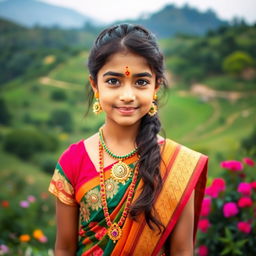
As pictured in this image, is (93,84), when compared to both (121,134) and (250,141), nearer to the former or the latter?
(121,134)

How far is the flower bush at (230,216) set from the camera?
2777mm

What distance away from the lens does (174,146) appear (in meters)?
1.98

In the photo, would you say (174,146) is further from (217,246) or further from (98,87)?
(217,246)

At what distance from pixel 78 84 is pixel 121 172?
7.16m

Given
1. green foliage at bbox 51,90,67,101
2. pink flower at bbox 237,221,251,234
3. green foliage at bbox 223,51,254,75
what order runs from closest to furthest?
pink flower at bbox 237,221,251,234
green foliage at bbox 223,51,254,75
green foliage at bbox 51,90,67,101

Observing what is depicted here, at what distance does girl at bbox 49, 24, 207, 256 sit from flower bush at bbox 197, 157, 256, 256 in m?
0.98

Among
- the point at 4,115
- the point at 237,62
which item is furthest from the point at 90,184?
the point at 4,115

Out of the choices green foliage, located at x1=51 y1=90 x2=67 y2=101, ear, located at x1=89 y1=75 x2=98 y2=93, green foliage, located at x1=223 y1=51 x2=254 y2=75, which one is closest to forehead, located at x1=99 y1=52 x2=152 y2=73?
ear, located at x1=89 y1=75 x2=98 y2=93

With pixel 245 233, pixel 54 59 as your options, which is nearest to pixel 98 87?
pixel 245 233

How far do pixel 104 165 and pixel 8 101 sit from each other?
6.87 meters

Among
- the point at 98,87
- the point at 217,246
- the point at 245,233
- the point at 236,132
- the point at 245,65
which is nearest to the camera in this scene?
the point at 98,87

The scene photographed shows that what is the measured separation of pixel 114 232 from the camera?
1820 mm

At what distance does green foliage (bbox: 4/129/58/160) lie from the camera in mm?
7080

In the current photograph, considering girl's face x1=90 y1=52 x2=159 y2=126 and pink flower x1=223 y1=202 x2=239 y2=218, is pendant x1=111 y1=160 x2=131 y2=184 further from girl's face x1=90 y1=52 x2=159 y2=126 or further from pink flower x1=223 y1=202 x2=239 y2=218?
pink flower x1=223 y1=202 x2=239 y2=218
